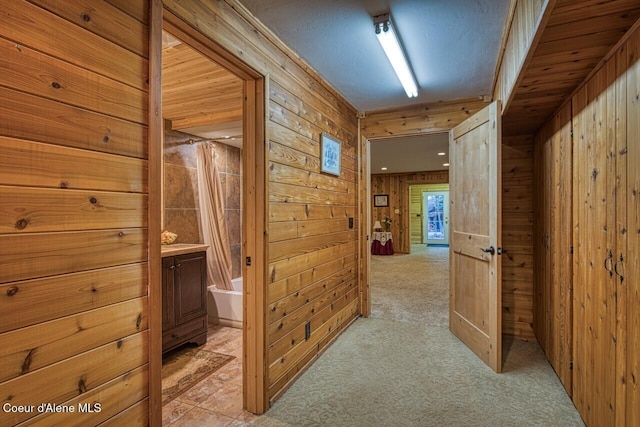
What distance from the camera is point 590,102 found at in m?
1.77

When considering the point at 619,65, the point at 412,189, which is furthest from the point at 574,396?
the point at 412,189

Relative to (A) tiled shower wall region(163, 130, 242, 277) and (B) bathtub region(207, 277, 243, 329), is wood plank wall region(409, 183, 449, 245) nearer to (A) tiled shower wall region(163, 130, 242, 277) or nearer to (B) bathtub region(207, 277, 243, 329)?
(A) tiled shower wall region(163, 130, 242, 277)

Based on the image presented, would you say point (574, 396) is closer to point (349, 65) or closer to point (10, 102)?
point (349, 65)

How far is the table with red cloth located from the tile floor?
6.68 m

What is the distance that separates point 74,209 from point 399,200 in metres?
9.10

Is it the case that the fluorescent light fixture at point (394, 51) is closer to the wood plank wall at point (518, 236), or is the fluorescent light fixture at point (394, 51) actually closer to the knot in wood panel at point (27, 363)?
the wood plank wall at point (518, 236)

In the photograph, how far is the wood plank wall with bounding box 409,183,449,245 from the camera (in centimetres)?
1116

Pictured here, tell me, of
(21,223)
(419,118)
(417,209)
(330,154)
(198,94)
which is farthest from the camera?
(417,209)

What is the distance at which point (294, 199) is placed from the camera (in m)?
2.34

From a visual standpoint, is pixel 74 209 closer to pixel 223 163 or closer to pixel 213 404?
pixel 213 404

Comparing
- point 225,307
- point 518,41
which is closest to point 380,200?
point 225,307

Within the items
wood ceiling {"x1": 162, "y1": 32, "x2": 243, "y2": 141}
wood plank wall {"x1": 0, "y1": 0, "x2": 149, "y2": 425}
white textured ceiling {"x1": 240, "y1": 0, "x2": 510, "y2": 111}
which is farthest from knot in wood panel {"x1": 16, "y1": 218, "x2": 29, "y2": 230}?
white textured ceiling {"x1": 240, "y1": 0, "x2": 510, "y2": 111}

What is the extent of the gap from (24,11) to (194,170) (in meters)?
2.82

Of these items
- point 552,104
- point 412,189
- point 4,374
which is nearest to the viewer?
point 4,374
